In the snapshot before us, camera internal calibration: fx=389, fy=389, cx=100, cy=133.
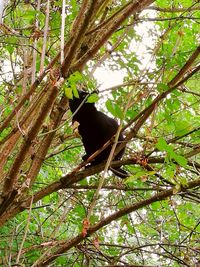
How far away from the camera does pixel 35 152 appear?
7.20ft

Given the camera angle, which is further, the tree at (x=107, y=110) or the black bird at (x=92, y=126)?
the black bird at (x=92, y=126)

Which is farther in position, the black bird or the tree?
the black bird

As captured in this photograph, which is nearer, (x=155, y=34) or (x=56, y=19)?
(x=56, y=19)

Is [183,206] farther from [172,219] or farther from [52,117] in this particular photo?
[52,117]

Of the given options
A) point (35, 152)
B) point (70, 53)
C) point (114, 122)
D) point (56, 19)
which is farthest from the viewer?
point (114, 122)

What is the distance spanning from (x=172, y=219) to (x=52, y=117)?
1359mm

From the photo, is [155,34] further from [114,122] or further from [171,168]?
[171,168]

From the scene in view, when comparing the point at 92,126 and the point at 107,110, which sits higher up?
the point at 92,126

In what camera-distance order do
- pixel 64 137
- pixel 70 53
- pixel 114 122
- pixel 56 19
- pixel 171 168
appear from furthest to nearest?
pixel 114 122 → pixel 64 137 → pixel 56 19 → pixel 70 53 → pixel 171 168

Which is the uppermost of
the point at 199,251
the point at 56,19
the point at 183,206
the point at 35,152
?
the point at 56,19

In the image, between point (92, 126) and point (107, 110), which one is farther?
point (92, 126)

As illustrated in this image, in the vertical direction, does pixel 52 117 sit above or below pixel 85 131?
below

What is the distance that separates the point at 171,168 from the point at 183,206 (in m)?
1.39

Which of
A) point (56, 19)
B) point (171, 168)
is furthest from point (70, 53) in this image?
point (56, 19)
